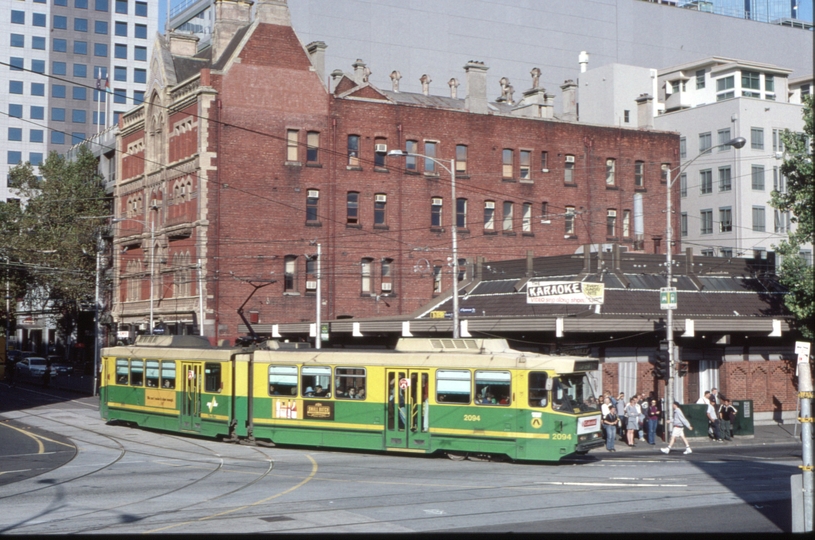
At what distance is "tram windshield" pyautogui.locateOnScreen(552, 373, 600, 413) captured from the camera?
2606cm

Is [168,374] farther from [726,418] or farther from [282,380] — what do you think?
[726,418]

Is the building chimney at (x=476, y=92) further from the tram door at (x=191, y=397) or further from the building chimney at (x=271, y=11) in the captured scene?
the tram door at (x=191, y=397)

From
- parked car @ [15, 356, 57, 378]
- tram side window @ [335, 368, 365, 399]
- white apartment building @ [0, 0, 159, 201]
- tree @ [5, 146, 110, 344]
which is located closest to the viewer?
tram side window @ [335, 368, 365, 399]

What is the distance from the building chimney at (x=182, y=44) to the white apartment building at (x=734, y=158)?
35073mm

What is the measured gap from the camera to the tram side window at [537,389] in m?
26.0

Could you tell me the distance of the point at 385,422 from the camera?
91.9 ft

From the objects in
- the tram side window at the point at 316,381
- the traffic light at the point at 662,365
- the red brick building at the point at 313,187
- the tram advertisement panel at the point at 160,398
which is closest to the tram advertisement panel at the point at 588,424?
the tram side window at the point at 316,381

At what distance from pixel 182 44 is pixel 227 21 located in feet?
18.2

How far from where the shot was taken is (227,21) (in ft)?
202

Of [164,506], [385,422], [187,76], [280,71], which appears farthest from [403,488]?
[187,76]

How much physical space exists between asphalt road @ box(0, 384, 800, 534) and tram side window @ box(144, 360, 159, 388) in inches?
161

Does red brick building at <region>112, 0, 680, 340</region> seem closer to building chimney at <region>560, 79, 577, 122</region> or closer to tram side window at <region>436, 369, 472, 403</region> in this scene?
building chimney at <region>560, 79, 577, 122</region>

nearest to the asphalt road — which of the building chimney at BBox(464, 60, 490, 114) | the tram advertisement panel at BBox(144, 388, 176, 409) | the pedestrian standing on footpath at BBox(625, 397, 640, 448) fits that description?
the pedestrian standing on footpath at BBox(625, 397, 640, 448)

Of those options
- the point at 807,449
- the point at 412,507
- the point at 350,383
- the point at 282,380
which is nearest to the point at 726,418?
the point at 350,383
